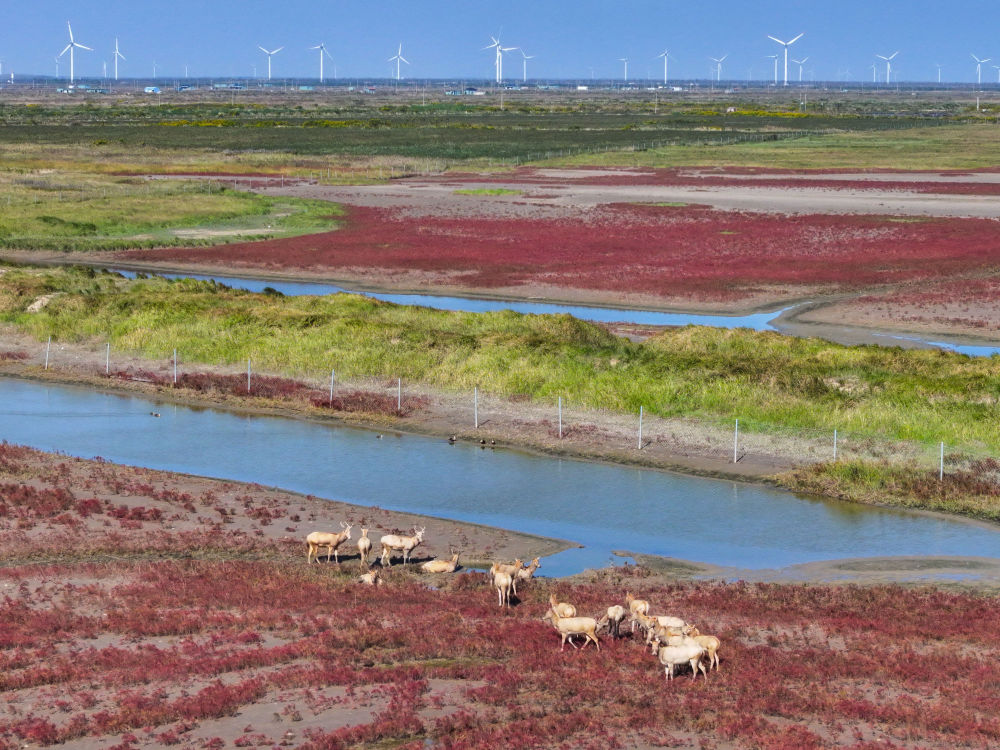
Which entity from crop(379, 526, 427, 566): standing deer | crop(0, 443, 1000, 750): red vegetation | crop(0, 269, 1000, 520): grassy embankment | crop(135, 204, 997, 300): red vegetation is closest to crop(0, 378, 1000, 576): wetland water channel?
crop(0, 269, 1000, 520): grassy embankment

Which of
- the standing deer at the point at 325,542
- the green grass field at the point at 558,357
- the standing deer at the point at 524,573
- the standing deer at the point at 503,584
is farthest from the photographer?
the green grass field at the point at 558,357

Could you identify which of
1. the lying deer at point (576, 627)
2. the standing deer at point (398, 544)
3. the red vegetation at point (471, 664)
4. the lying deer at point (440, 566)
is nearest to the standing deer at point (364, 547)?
the standing deer at point (398, 544)

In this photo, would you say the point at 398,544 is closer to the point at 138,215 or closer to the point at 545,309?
the point at 545,309

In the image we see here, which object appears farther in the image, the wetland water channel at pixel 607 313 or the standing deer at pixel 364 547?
the wetland water channel at pixel 607 313

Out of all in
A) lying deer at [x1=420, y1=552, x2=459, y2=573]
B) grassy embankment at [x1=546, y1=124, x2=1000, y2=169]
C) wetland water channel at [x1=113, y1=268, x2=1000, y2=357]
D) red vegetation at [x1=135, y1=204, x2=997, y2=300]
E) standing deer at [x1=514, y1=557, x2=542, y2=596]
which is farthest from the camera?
grassy embankment at [x1=546, y1=124, x2=1000, y2=169]

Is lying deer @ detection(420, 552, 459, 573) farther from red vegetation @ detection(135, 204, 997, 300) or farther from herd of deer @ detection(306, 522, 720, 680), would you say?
red vegetation @ detection(135, 204, 997, 300)

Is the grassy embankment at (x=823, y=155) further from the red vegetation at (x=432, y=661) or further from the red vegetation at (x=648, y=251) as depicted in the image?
the red vegetation at (x=432, y=661)

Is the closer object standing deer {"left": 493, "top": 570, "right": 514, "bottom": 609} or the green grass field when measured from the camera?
standing deer {"left": 493, "top": 570, "right": 514, "bottom": 609}
